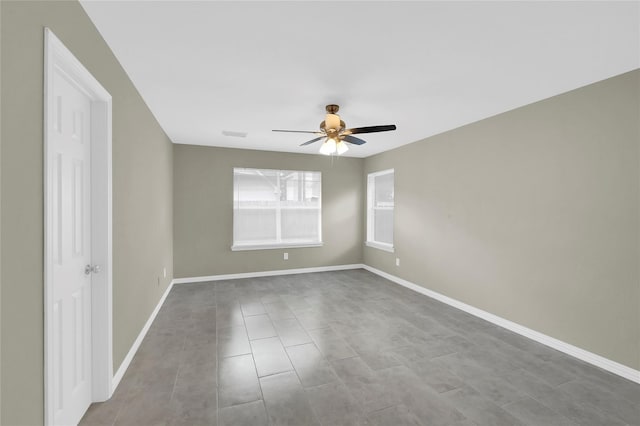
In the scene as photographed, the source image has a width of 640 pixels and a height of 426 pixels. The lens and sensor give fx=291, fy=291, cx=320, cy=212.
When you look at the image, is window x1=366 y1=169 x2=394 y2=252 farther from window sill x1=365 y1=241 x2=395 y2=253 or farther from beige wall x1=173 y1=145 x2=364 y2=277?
beige wall x1=173 y1=145 x2=364 y2=277

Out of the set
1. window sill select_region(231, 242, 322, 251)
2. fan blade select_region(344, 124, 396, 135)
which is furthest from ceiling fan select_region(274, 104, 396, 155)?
window sill select_region(231, 242, 322, 251)

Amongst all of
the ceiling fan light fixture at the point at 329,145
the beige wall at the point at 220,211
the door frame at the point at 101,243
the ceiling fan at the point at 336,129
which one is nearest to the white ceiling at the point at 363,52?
the ceiling fan at the point at 336,129

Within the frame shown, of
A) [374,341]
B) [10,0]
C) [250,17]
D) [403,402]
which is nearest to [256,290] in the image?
[374,341]

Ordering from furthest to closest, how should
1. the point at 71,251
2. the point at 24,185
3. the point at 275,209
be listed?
the point at 275,209 < the point at 71,251 < the point at 24,185

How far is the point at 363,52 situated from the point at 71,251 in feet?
7.64

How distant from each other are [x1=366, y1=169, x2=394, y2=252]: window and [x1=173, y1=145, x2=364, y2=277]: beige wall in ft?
2.42

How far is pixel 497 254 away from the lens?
11.5ft

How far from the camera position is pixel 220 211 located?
5402 mm

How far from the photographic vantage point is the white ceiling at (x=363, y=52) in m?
1.72

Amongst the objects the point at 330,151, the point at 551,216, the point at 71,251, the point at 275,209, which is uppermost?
the point at 330,151

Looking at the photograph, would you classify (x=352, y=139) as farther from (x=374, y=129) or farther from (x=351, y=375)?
(x=351, y=375)

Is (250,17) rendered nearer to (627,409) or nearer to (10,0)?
(10,0)

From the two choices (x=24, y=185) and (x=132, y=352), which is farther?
A: (x=132, y=352)

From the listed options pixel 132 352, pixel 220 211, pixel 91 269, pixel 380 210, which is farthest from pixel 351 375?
pixel 380 210
